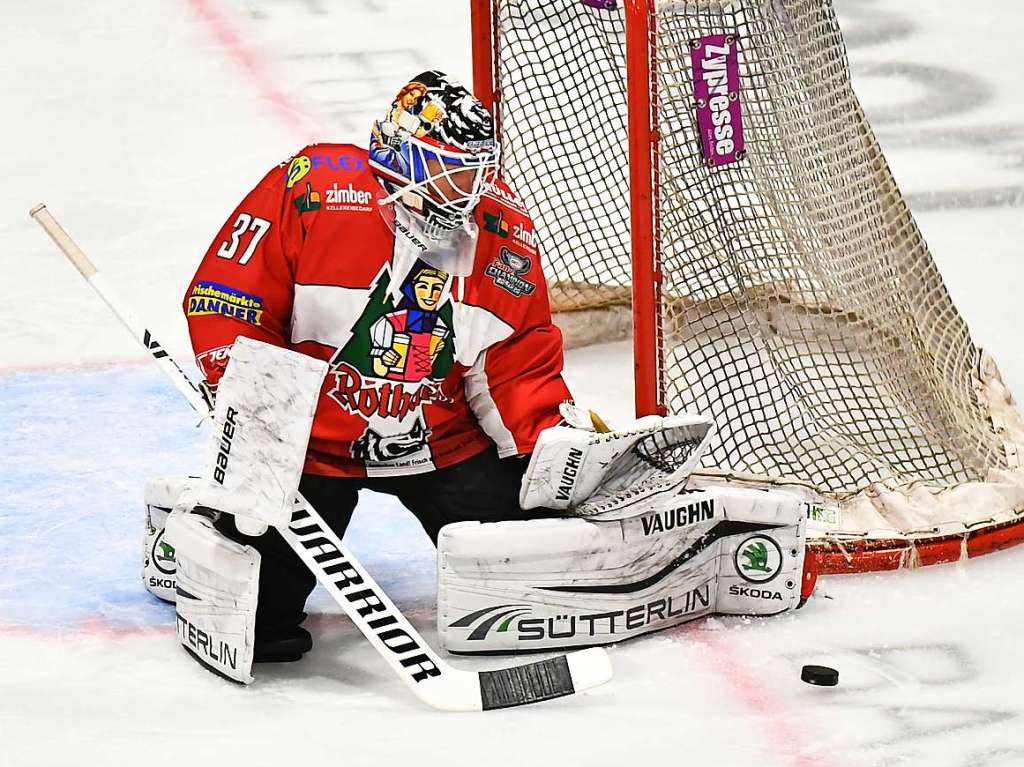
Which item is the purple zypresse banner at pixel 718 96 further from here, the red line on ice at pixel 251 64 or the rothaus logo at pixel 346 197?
the red line on ice at pixel 251 64

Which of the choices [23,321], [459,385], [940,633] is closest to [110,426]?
[23,321]

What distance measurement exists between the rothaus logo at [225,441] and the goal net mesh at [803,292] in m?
1.03

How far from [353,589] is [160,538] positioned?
0.51 metres

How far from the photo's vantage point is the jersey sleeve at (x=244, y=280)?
309cm

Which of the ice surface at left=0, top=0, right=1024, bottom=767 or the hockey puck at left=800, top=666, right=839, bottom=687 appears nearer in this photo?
the ice surface at left=0, top=0, right=1024, bottom=767

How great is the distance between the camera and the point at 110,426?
170 inches

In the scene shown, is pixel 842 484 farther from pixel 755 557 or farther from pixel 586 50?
pixel 586 50

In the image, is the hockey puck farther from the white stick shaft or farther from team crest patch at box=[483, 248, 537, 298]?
the white stick shaft

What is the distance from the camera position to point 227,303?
10.2 feet

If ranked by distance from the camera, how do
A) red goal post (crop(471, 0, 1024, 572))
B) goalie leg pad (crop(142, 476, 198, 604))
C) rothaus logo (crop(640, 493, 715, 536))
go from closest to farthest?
rothaus logo (crop(640, 493, 715, 536)) < goalie leg pad (crop(142, 476, 198, 604)) < red goal post (crop(471, 0, 1024, 572))

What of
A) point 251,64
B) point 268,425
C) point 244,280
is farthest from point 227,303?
point 251,64

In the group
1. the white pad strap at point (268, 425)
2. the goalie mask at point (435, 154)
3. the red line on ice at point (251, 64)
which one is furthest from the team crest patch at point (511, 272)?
the red line on ice at point (251, 64)

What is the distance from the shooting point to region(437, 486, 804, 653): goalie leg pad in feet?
10.4

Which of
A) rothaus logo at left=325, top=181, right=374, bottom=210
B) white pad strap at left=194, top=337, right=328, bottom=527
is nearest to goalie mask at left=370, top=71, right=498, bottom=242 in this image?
rothaus logo at left=325, top=181, right=374, bottom=210
